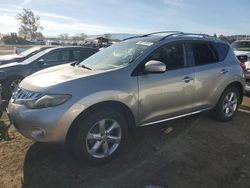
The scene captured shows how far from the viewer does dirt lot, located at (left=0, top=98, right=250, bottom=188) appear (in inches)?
132

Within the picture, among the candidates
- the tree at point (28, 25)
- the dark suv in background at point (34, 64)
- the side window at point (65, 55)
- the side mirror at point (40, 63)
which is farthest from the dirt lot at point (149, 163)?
the tree at point (28, 25)

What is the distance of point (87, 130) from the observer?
3.48 meters

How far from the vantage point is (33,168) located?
3.60 metres

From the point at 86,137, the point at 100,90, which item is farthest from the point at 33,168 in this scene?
the point at 100,90

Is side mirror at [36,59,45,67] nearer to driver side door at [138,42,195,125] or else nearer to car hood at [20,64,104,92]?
car hood at [20,64,104,92]

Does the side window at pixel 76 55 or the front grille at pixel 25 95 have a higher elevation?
the side window at pixel 76 55

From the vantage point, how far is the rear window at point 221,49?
529 cm

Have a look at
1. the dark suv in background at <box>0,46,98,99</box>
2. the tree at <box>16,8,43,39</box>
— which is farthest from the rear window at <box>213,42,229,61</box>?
the tree at <box>16,8,43,39</box>

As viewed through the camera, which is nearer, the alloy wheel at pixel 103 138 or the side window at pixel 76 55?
the alloy wheel at pixel 103 138

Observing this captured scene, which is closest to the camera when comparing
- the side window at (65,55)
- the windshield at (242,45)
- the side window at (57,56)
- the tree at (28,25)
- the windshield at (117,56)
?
the windshield at (117,56)

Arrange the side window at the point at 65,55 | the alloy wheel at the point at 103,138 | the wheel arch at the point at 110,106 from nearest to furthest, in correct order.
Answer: the wheel arch at the point at 110,106, the alloy wheel at the point at 103,138, the side window at the point at 65,55

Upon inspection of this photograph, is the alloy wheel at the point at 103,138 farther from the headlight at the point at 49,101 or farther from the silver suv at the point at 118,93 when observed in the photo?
the headlight at the point at 49,101

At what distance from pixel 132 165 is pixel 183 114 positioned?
144 cm

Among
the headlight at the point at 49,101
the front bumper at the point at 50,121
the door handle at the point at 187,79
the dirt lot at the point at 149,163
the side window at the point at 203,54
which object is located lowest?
the dirt lot at the point at 149,163
